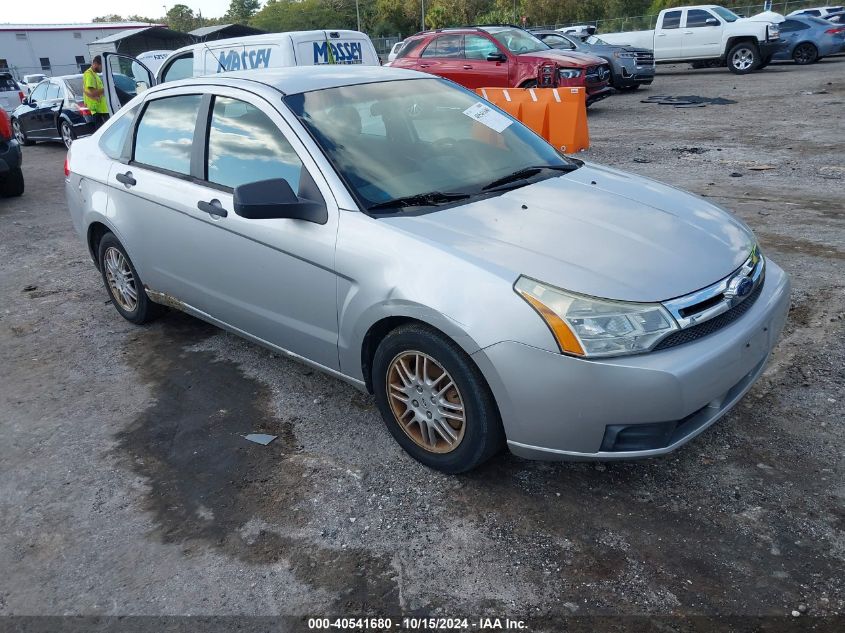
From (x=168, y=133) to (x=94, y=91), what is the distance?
9.89 m

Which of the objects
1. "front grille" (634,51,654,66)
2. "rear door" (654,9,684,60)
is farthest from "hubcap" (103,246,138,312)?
"rear door" (654,9,684,60)

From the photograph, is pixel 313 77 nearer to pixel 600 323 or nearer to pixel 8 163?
pixel 600 323

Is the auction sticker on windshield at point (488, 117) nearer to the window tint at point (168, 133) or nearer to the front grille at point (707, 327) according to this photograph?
the window tint at point (168, 133)

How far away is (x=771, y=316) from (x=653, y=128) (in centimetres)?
1048

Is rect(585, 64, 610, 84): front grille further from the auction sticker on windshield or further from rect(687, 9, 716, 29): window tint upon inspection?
the auction sticker on windshield

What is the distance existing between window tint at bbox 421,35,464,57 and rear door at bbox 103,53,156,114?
5469 mm

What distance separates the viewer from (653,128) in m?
12.7

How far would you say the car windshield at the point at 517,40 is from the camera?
13914mm

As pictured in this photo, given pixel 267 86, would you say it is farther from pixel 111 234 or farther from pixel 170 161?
pixel 111 234

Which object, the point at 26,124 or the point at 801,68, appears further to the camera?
the point at 801,68

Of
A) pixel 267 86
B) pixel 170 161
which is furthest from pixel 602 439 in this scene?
pixel 170 161

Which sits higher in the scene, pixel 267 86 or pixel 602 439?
pixel 267 86

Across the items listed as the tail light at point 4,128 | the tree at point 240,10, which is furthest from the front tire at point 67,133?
the tree at point 240,10

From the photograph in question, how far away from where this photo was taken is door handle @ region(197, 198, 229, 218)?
3822mm
